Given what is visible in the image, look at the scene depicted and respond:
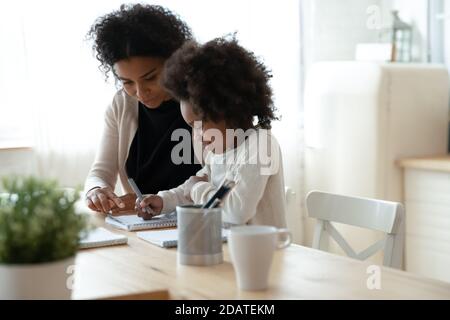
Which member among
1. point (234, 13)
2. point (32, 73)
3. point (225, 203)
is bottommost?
point (225, 203)

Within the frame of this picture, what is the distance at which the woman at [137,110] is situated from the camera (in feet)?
7.00

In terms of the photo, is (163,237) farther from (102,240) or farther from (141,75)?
(141,75)

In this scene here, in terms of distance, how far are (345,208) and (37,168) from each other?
150 centimetres

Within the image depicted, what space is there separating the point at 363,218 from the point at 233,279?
0.65m

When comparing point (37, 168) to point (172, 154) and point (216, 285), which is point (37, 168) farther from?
point (216, 285)

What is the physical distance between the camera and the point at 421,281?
1283mm

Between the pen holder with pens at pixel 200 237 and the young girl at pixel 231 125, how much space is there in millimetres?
335

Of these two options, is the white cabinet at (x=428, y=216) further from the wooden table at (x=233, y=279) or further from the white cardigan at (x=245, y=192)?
the wooden table at (x=233, y=279)

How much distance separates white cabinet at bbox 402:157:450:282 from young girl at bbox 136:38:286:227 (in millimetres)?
1437

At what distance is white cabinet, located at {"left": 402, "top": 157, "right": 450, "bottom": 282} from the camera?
3129mm

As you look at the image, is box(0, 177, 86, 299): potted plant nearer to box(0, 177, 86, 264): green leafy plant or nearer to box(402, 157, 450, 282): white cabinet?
box(0, 177, 86, 264): green leafy plant

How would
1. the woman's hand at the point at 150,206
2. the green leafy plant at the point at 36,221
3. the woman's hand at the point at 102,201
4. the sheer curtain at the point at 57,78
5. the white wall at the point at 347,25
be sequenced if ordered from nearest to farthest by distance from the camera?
the green leafy plant at the point at 36,221 → the woman's hand at the point at 150,206 → the woman's hand at the point at 102,201 → the sheer curtain at the point at 57,78 → the white wall at the point at 347,25

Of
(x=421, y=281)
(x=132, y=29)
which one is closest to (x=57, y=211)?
(x=421, y=281)

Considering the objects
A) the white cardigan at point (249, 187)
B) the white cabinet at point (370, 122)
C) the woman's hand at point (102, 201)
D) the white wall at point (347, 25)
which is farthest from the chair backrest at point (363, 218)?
the white wall at point (347, 25)
